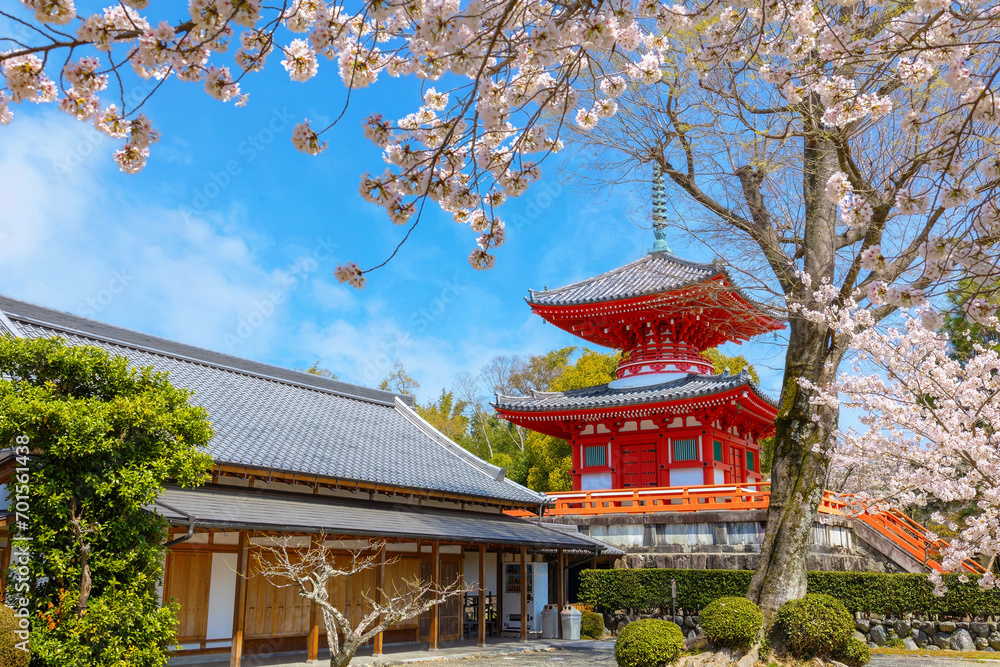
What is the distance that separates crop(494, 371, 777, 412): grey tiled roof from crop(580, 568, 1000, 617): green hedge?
15.1 feet

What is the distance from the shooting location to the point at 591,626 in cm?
1823

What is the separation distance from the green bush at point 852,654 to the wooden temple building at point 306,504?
632 centimetres

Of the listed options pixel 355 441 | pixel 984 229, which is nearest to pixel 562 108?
pixel 984 229

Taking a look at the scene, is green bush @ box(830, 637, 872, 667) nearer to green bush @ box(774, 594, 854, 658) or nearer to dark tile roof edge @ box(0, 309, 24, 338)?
green bush @ box(774, 594, 854, 658)

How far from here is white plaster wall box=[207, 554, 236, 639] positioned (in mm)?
12383

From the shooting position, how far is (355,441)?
16547 mm

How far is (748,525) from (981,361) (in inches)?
321

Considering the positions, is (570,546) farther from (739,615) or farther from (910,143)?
(910,143)

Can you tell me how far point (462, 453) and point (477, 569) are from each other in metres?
2.84

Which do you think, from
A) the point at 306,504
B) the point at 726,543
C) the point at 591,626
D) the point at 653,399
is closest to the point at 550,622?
the point at 591,626

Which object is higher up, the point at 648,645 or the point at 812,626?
the point at 812,626

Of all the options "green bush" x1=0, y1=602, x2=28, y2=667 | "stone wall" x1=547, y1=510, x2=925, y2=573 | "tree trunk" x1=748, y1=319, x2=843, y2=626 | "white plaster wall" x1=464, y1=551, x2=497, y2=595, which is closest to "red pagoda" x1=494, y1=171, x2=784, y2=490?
"stone wall" x1=547, y1=510, x2=925, y2=573

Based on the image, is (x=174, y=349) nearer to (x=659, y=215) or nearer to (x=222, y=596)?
(x=222, y=596)

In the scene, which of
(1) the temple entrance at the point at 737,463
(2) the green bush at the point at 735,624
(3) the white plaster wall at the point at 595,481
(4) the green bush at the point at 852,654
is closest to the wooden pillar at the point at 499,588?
(3) the white plaster wall at the point at 595,481
